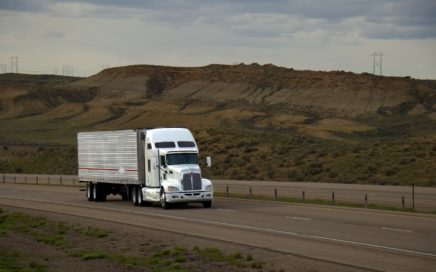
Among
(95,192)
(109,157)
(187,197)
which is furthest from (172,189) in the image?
(95,192)

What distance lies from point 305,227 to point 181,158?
37.0 ft

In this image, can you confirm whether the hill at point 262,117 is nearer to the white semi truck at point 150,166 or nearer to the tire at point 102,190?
the tire at point 102,190

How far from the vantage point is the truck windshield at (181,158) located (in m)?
37.9

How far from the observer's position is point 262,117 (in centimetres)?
13900

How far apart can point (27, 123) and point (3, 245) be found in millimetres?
134927

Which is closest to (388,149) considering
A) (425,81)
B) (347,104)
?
(347,104)

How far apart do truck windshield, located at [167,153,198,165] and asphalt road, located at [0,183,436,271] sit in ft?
6.80

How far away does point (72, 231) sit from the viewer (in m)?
28.8

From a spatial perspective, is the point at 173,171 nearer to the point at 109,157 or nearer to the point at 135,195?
the point at 135,195

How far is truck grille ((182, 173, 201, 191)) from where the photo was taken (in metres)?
36.9

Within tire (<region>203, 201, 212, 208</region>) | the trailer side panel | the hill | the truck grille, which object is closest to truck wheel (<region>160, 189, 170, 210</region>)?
the truck grille

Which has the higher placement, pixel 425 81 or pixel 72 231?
pixel 425 81

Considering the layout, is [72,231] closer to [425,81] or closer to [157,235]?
[157,235]

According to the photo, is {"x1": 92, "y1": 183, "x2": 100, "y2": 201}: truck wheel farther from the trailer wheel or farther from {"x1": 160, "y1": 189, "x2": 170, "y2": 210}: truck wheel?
{"x1": 160, "y1": 189, "x2": 170, "y2": 210}: truck wheel
